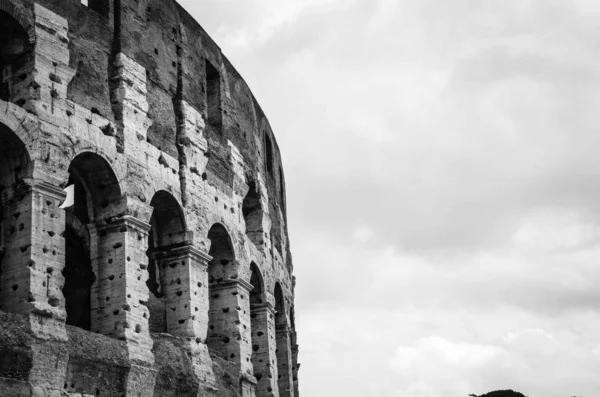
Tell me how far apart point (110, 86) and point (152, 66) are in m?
1.23

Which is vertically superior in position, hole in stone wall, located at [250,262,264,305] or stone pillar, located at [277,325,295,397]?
hole in stone wall, located at [250,262,264,305]

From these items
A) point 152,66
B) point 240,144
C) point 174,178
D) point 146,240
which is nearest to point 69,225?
point 146,240

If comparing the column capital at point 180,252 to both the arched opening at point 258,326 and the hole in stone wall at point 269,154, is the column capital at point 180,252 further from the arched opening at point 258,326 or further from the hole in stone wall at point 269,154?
the hole in stone wall at point 269,154

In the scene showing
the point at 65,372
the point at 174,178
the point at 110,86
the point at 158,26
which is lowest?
the point at 65,372

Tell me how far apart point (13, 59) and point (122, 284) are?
129 inches

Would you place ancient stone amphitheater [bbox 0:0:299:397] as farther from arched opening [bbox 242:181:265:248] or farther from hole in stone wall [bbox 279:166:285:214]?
hole in stone wall [bbox 279:166:285:214]

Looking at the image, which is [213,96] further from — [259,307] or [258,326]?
[258,326]

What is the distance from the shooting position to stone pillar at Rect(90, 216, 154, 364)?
43.2 feet

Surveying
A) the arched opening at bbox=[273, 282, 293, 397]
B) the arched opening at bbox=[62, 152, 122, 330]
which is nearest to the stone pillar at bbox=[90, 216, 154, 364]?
the arched opening at bbox=[62, 152, 122, 330]

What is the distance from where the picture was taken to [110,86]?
14.1m

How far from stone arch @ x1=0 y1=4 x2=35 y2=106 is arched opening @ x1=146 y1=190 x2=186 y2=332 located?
296cm

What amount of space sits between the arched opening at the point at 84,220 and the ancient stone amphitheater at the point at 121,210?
2 cm

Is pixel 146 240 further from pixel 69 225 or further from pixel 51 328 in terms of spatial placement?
pixel 51 328

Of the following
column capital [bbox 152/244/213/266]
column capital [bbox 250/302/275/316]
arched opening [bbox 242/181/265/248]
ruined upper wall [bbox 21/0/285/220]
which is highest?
ruined upper wall [bbox 21/0/285/220]
